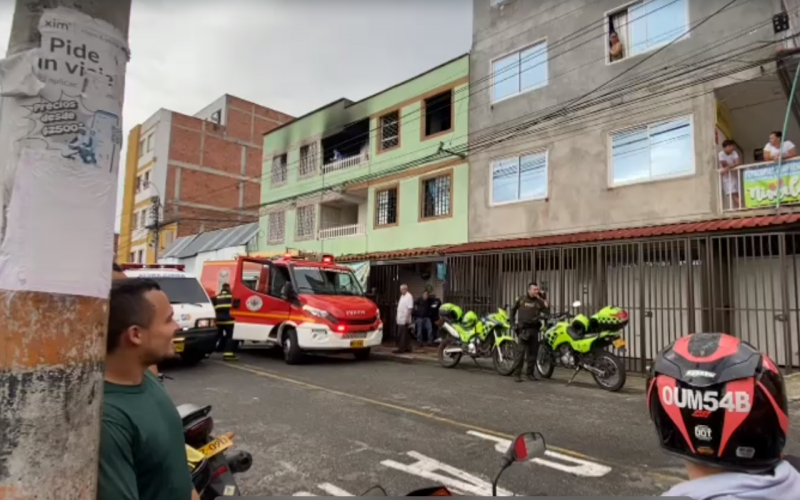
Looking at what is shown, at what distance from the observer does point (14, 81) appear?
4.14 feet

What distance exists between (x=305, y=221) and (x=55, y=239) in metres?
20.5

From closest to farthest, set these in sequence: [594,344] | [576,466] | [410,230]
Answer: [576,466] → [594,344] → [410,230]

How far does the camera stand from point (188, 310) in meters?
9.80

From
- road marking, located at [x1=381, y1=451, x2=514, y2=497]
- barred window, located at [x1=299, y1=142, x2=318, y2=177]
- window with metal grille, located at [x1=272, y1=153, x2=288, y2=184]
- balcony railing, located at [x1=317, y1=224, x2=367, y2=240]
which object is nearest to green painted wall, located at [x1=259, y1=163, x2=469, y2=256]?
balcony railing, located at [x1=317, y1=224, x2=367, y2=240]

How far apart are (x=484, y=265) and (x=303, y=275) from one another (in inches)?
191

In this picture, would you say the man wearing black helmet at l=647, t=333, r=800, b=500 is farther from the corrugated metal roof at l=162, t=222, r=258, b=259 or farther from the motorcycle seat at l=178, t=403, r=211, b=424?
the corrugated metal roof at l=162, t=222, r=258, b=259

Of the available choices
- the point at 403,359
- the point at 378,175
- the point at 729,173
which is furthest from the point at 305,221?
the point at 729,173

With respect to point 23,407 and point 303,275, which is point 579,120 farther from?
point 23,407

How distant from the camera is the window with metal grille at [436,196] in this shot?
643 inches

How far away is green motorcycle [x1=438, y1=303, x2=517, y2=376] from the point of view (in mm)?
9953

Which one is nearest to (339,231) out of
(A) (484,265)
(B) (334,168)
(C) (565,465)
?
(B) (334,168)

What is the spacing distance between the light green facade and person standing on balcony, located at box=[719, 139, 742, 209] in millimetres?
6818

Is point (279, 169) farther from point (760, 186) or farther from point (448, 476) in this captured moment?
point (448, 476)

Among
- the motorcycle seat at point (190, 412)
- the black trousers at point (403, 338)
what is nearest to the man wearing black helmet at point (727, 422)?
the motorcycle seat at point (190, 412)
